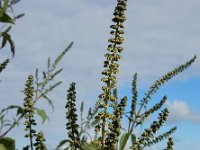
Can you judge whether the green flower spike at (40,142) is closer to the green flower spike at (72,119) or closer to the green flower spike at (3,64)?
the green flower spike at (72,119)

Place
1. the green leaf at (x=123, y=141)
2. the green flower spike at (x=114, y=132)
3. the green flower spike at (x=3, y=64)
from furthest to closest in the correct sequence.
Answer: the green flower spike at (x=3, y=64) < the green leaf at (x=123, y=141) < the green flower spike at (x=114, y=132)

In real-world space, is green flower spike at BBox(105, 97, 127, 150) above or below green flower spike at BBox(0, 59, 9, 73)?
below

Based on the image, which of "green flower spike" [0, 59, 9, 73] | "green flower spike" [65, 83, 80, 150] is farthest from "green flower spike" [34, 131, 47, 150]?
"green flower spike" [0, 59, 9, 73]

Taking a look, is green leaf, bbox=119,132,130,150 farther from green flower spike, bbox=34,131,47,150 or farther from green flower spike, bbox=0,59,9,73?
green flower spike, bbox=0,59,9,73

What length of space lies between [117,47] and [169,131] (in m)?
1.39

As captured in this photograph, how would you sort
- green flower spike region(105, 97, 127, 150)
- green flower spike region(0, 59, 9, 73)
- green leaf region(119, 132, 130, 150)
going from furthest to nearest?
green flower spike region(0, 59, 9, 73) < green leaf region(119, 132, 130, 150) < green flower spike region(105, 97, 127, 150)

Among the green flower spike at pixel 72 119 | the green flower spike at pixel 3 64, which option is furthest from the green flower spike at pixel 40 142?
the green flower spike at pixel 3 64

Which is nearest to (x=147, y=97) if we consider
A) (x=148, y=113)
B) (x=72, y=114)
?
(x=148, y=113)

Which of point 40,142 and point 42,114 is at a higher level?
point 42,114

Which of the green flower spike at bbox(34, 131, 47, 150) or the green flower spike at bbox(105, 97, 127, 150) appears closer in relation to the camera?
the green flower spike at bbox(105, 97, 127, 150)

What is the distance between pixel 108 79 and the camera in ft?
14.9

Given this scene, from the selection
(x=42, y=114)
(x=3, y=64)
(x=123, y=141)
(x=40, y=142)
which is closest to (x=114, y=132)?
(x=40, y=142)

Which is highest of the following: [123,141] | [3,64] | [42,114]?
[3,64]

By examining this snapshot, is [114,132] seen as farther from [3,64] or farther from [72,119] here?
[3,64]
